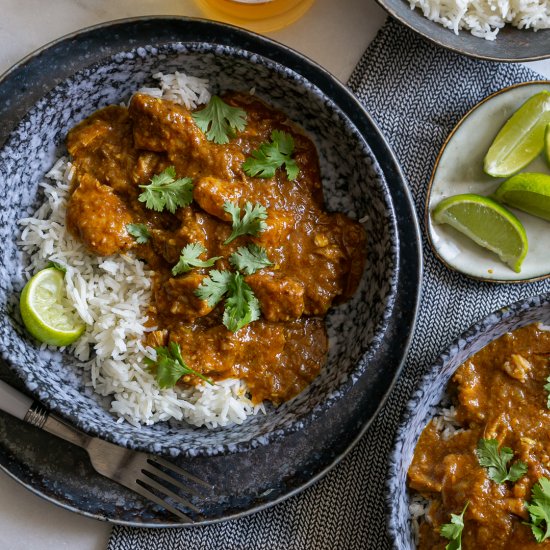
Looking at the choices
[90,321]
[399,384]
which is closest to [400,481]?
[399,384]

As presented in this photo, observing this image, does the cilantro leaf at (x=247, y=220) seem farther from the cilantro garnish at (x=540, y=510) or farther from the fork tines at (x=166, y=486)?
the cilantro garnish at (x=540, y=510)

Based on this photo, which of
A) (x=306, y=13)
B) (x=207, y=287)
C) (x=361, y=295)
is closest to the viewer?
(x=207, y=287)

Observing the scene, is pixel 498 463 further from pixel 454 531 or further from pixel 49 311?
pixel 49 311

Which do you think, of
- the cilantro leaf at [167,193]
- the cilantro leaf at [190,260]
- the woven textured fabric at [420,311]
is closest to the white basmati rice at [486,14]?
the woven textured fabric at [420,311]

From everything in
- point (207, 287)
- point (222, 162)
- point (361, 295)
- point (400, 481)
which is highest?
point (222, 162)

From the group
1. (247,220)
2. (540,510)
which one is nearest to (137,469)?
(247,220)

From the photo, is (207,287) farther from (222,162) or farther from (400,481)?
(400,481)
